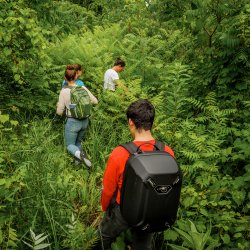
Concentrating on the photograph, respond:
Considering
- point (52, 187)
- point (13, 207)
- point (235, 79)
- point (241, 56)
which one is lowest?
point (13, 207)

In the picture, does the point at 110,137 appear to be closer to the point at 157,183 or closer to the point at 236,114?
the point at 236,114

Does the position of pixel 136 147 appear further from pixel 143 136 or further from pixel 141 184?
pixel 141 184

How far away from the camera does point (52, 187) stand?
3.50 metres

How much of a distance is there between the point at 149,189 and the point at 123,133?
351 centimetres

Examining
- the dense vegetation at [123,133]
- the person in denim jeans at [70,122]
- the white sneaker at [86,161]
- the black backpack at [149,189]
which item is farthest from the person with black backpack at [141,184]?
the person in denim jeans at [70,122]

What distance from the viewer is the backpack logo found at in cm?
560

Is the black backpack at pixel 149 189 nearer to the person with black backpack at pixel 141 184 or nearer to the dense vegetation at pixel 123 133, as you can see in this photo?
the person with black backpack at pixel 141 184

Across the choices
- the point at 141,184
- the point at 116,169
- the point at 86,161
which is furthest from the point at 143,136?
the point at 86,161

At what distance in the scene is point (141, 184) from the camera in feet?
8.38

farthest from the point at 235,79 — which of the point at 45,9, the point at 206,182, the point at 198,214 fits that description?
the point at 45,9

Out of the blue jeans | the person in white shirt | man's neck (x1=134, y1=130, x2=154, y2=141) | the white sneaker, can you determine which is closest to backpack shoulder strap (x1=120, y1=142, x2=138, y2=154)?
man's neck (x1=134, y1=130, x2=154, y2=141)

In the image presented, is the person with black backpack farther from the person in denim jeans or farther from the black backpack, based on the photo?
the person in denim jeans

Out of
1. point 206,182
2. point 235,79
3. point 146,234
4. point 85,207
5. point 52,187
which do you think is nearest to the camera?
point 146,234

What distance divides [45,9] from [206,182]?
5.74 meters
